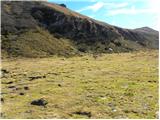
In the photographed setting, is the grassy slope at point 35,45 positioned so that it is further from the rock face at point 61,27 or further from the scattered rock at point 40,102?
the scattered rock at point 40,102

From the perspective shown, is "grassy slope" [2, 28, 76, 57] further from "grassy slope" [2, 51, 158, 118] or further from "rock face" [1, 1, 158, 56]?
"grassy slope" [2, 51, 158, 118]

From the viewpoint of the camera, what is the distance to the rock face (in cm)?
13888

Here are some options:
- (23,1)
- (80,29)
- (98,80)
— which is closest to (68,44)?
(80,29)

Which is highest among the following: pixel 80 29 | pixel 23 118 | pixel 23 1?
pixel 23 1

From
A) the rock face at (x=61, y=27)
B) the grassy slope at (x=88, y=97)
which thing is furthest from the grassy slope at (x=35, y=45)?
the grassy slope at (x=88, y=97)

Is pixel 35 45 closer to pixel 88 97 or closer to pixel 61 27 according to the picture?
pixel 61 27

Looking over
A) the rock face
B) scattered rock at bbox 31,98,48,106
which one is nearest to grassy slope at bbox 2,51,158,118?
scattered rock at bbox 31,98,48,106

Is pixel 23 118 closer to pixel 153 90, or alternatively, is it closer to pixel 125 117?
pixel 125 117

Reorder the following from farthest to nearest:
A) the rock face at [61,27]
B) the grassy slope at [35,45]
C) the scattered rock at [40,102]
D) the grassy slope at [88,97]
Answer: the rock face at [61,27] → the grassy slope at [35,45] → the scattered rock at [40,102] → the grassy slope at [88,97]

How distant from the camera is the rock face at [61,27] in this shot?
13888 cm

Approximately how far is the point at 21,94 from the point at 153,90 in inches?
479

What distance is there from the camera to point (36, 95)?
108 feet

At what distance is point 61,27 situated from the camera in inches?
5989

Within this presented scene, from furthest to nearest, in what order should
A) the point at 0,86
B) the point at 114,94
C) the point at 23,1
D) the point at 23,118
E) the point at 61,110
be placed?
the point at 23,1 < the point at 0,86 < the point at 114,94 < the point at 61,110 < the point at 23,118
